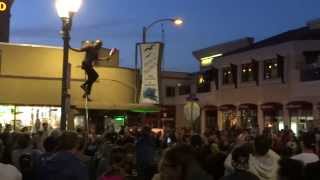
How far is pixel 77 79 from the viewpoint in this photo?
26.5m

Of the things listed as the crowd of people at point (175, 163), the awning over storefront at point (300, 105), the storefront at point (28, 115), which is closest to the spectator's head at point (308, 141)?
the crowd of people at point (175, 163)

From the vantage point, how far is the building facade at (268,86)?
41.1 meters

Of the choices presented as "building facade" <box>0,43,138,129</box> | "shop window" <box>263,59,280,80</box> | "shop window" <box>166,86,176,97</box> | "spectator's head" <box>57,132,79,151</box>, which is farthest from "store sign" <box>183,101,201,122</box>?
"shop window" <box>166,86,176,97</box>

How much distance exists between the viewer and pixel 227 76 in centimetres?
5062

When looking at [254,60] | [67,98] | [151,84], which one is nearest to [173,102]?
[254,60]

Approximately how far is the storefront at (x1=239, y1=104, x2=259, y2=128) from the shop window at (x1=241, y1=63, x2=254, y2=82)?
2.15 metres

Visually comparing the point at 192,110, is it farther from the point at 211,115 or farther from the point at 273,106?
the point at 211,115

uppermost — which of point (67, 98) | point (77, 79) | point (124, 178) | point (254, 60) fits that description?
point (254, 60)

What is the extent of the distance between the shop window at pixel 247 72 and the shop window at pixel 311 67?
5523 mm

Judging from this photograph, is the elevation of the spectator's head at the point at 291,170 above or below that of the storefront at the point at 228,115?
below

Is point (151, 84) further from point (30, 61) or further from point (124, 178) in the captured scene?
point (124, 178)

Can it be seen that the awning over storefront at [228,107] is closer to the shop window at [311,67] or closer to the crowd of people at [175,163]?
the shop window at [311,67]

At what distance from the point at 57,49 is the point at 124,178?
1947cm

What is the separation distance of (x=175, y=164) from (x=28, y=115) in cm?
2213
